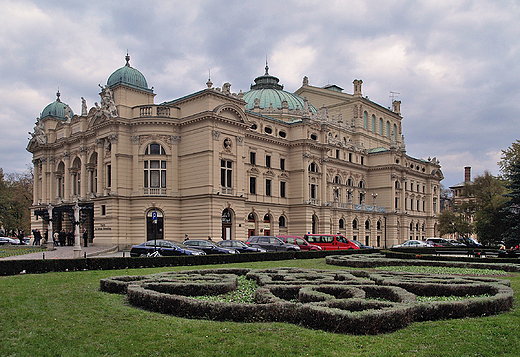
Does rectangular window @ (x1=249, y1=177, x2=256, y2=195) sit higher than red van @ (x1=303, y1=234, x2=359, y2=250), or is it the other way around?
rectangular window @ (x1=249, y1=177, x2=256, y2=195)

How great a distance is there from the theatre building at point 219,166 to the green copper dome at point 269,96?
8.7 inches

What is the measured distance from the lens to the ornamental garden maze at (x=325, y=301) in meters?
11.8

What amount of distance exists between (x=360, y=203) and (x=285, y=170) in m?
24.1

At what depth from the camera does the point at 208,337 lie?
440 inches

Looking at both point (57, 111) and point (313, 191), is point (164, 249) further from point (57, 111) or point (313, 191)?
point (57, 111)

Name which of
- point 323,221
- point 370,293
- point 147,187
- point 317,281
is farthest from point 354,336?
point 323,221

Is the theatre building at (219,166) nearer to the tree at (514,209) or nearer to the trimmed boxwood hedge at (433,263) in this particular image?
the trimmed boxwood hedge at (433,263)

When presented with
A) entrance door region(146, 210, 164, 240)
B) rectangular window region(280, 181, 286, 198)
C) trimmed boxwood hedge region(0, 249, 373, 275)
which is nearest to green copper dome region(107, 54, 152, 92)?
entrance door region(146, 210, 164, 240)

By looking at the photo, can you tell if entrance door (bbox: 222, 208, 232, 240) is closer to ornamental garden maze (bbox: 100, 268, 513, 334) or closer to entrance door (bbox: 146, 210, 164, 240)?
entrance door (bbox: 146, 210, 164, 240)

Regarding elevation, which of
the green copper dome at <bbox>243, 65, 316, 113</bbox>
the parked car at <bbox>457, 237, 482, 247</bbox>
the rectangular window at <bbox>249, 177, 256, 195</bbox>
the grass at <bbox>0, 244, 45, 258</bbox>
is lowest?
the parked car at <bbox>457, 237, 482, 247</bbox>

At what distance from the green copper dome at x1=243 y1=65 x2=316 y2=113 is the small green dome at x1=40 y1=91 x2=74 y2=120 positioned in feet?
95.5

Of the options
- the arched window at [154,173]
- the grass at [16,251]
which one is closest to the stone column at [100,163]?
the arched window at [154,173]

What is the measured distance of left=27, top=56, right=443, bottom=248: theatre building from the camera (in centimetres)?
5466

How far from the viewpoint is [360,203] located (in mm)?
87062
